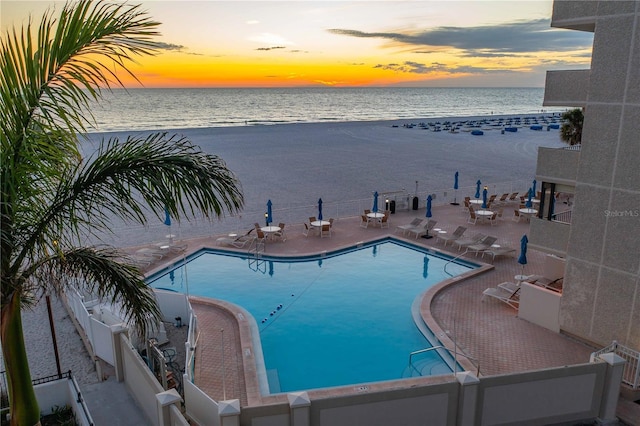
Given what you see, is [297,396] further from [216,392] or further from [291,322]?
[291,322]

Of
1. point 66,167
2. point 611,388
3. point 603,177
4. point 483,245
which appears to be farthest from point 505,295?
point 66,167

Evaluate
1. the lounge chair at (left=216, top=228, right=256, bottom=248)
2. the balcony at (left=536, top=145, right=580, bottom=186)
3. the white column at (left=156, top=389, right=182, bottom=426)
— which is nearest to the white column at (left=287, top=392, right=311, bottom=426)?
the white column at (left=156, top=389, right=182, bottom=426)

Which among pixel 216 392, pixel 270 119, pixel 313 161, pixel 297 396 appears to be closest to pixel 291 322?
pixel 216 392

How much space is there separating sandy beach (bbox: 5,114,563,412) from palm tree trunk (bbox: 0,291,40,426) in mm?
4956

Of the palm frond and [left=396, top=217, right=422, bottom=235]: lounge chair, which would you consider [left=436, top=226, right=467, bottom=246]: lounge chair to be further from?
the palm frond

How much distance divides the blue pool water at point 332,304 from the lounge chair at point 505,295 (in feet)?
7.86

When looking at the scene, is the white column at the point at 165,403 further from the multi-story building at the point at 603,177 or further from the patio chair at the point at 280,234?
the patio chair at the point at 280,234

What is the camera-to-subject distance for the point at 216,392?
402 inches

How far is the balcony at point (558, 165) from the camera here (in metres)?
12.2

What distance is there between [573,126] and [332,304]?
801 inches

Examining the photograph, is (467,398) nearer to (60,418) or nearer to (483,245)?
(60,418)

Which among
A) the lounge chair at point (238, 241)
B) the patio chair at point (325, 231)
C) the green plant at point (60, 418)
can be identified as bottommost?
the green plant at point (60, 418)

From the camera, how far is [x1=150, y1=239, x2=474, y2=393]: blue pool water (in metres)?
11.8

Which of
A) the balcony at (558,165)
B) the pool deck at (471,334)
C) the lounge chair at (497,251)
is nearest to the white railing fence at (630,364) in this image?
the pool deck at (471,334)
